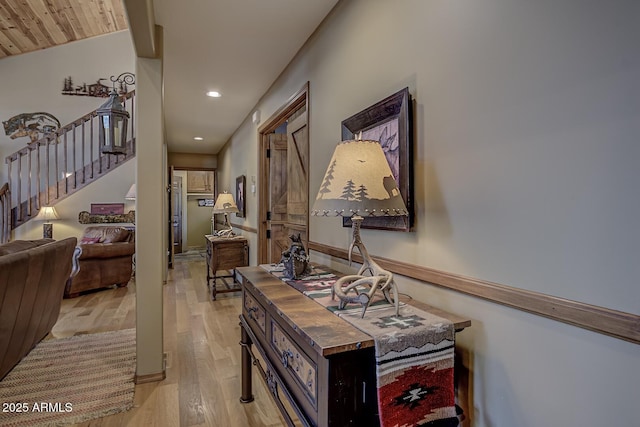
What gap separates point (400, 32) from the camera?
157 centimetres

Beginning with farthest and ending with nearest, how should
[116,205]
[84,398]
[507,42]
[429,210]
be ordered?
[116,205] < [84,398] < [429,210] < [507,42]

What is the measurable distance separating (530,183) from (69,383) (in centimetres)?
296

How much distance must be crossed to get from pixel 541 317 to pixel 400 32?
4.27 ft

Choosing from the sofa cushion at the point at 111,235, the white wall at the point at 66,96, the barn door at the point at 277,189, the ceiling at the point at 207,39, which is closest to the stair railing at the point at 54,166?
the white wall at the point at 66,96

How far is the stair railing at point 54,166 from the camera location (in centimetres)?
622

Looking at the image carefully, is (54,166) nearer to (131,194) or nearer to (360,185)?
(131,194)

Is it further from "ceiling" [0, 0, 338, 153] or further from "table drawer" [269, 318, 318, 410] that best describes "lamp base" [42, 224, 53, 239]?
"table drawer" [269, 318, 318, 410]

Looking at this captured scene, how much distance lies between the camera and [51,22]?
19.9 ft

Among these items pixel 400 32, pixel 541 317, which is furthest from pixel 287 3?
pixel 541 317

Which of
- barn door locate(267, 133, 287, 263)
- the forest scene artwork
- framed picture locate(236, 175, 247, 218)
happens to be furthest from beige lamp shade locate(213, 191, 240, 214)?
the forest scene artwork

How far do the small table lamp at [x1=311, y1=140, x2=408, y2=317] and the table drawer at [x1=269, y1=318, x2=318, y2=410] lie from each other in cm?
23

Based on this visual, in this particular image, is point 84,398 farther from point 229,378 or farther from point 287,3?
point 287,3

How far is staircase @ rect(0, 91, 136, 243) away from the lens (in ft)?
20.2

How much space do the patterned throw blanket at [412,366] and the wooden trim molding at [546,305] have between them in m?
0.17
